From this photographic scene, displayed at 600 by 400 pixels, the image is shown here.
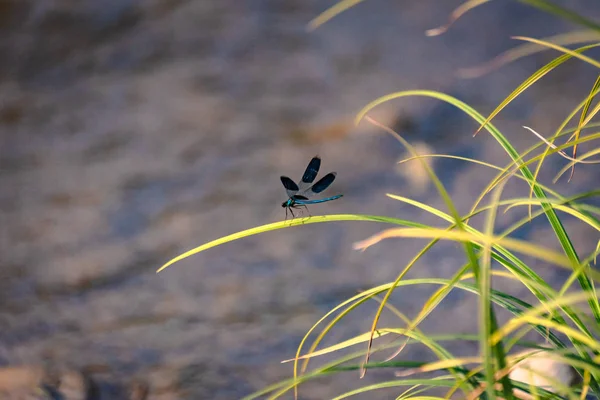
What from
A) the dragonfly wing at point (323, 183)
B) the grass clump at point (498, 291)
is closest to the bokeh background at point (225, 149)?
the dragonfly wing at point (323, 183)

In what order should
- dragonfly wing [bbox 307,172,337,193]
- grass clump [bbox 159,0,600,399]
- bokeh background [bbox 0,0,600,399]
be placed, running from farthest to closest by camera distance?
bokeh background [bbox 0,0,600,399]
dragonfly wing [bbox 307,172,337,193]
grass clump [bbox 159,0,600,399]

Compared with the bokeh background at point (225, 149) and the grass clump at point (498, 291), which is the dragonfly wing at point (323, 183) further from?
the bokeh background at point (225, 149)

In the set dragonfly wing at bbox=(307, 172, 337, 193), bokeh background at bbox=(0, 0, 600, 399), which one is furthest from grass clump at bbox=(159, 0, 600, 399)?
bokeh background at bbox=(0, 0, 600, 399)

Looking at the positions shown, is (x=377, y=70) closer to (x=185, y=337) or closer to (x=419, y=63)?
(x=419, y=63)

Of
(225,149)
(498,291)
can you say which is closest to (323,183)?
(498,291)

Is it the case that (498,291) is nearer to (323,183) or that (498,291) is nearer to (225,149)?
(323,183)

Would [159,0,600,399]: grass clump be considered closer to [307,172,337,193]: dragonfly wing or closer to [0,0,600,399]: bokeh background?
[307,172,337,193]: dragonfly wing

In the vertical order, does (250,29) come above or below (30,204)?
above

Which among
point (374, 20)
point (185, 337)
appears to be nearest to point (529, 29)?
point (374, 20)
